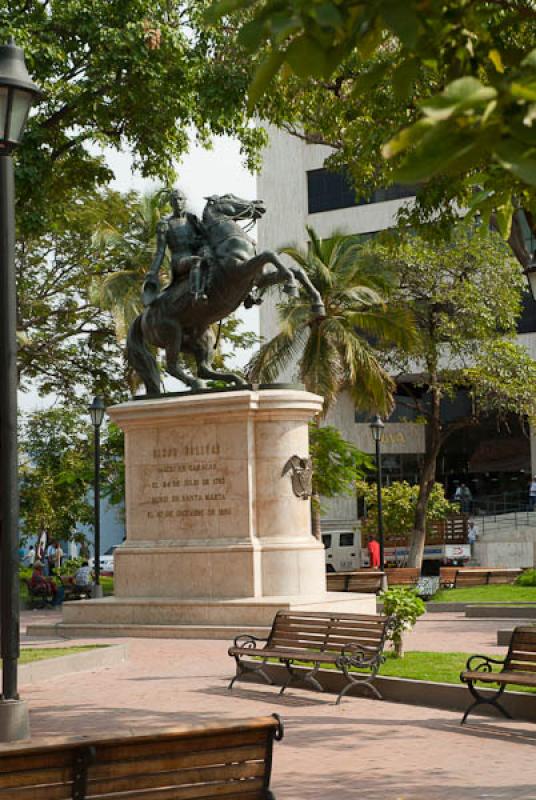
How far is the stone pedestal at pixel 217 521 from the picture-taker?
1995 centimetres

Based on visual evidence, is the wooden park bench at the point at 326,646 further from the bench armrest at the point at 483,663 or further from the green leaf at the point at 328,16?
the green leaf at the point at 328,16

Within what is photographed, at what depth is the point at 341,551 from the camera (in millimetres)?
44969

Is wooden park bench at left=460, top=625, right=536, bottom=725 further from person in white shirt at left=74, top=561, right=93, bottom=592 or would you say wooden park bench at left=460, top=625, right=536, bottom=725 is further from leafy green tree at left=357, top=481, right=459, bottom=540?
leafy green tree at left=357, top=481, right=459, bottom=540

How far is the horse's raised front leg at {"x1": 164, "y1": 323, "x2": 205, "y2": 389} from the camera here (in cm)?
2167

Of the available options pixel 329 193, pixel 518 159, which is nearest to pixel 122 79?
pixel 518 159

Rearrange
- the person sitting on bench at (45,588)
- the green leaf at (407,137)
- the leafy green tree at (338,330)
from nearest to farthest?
1. the green leaf at (407,137)
2. the person sitting on bench at (45,588)
3. the leafy green tree at (338,330)

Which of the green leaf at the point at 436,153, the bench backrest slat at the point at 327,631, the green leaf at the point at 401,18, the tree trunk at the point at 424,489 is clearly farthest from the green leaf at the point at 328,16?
the tree trunk at the point at 424,489

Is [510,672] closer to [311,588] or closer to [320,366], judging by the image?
[311,588]

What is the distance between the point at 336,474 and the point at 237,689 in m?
23.5

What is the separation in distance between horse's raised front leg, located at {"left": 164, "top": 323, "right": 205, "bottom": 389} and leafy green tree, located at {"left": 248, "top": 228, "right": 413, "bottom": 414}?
1530 cm

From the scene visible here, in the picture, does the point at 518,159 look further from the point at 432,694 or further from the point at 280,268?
the point at 280,268

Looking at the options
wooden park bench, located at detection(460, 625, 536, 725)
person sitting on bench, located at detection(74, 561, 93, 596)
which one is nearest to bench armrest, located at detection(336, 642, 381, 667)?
wooden park bench, located at detection(460, 625, 536, 725)

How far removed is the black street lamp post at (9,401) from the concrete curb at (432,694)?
4.18m

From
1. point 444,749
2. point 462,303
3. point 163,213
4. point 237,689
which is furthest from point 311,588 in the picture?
point 163,213
